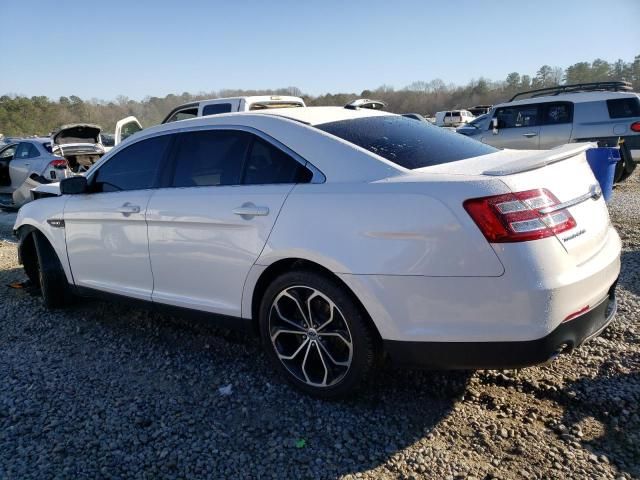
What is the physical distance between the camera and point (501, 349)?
2324 millimetres

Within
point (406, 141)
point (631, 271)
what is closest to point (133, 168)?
point (406, 141)

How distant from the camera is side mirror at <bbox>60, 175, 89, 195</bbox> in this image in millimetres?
4027

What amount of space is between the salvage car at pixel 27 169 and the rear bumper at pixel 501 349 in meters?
9.33

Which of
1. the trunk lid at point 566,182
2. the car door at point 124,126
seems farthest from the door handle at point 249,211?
the car door at point 124,126

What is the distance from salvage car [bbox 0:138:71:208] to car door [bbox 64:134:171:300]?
656 cm

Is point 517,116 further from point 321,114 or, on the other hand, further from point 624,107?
point 321,114

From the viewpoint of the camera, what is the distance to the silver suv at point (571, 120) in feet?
32.5

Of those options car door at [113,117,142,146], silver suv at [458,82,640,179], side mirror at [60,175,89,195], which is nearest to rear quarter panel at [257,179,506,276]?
side mirror at [60,175,89,195]

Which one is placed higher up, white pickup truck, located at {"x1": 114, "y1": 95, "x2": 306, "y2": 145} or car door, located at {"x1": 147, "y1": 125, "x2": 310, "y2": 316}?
white pickup truck, located at {"x1": 114, "y1": 95, "x2": 306, "y2": 145}

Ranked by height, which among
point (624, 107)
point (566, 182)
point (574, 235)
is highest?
point (624, 107)

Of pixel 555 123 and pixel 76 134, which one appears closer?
pixel 555 123

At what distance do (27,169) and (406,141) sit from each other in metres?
9.94

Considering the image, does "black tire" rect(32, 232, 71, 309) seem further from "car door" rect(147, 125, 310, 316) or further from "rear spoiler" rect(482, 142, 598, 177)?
"rear spoiler" rect(482, 142, 598, 177)

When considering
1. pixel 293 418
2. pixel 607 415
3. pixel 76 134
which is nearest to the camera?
pixel 607 415
